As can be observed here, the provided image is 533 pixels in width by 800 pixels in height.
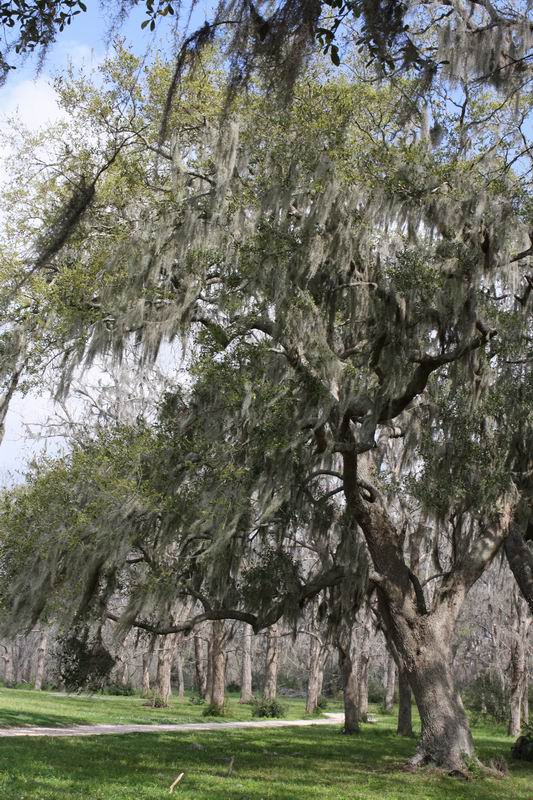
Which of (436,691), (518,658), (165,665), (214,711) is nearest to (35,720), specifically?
(214,711)

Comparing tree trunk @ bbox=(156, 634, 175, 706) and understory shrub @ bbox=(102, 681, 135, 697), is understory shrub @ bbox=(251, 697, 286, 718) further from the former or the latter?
understory shrub @ bbox=(102, 681, 135, 697)

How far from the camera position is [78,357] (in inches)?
430

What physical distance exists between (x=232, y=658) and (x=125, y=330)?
52.3m

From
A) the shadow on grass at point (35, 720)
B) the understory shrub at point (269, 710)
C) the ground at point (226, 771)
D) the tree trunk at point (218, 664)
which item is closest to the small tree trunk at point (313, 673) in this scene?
the understory shrub at point (269, 710)

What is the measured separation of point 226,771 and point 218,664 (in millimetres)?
16994

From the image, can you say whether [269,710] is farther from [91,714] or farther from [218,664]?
[91,714]

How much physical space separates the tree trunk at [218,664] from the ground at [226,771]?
8.58 m

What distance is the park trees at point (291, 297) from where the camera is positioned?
10.4m

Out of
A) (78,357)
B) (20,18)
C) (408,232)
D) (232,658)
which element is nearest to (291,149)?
(408,232)

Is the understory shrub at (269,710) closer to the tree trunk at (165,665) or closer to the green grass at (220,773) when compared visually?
the tree trunk at (165,665)

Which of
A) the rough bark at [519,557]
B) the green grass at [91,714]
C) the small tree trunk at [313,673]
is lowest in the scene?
the green grass at [91,714]

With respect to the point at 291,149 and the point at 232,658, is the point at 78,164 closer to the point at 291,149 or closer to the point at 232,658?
the point at 291,149

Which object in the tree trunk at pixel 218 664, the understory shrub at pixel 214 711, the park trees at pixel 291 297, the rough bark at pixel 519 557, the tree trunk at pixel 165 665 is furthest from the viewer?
the tree trunk at pixel 165 665

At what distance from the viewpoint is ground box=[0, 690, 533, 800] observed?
28.0 ft
